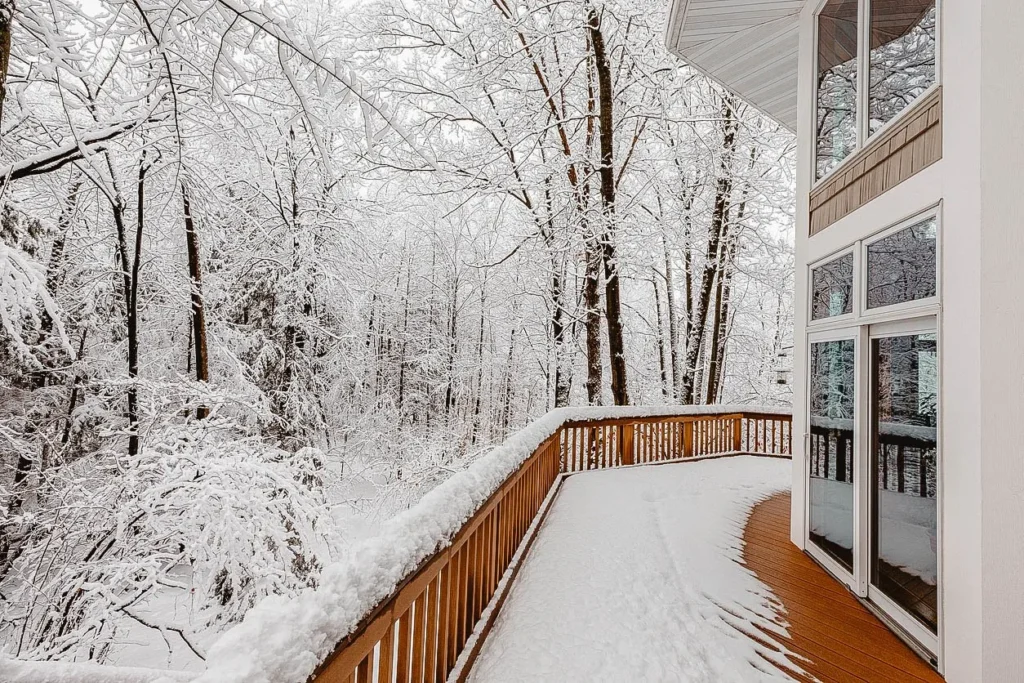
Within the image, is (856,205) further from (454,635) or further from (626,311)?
(626,311)

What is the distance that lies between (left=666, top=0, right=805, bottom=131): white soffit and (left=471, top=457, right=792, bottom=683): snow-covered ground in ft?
16.1

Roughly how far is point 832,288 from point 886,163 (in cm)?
100

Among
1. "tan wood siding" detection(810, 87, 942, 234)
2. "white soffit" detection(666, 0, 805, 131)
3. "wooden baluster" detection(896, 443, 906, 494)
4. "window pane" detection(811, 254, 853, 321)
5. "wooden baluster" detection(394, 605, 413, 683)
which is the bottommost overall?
"wooden baluster" detection(394, 605, 413, 683)

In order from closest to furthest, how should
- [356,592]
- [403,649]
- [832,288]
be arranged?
[356,592], [403,649], [832,288]

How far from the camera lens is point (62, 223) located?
7.06 metres

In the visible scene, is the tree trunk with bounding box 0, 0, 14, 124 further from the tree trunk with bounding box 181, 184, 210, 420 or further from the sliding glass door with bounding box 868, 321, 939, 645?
the tree trunk with bounding box 181, 184, 210, 420

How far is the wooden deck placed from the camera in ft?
8.21

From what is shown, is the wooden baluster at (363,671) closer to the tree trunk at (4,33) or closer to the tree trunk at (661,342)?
the tree trunk at (4,33)

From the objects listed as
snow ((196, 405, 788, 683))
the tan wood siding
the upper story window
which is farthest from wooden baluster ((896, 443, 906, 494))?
snow ((196, 405, 788, 683))

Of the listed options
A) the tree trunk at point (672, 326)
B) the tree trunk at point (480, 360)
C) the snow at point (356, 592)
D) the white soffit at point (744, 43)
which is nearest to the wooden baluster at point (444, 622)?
the snow at point (356, 592)

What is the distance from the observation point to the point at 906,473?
2812 millimetres

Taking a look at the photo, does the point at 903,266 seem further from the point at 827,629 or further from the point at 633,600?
the point at 633,600

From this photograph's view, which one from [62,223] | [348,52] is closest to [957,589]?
[348,52]

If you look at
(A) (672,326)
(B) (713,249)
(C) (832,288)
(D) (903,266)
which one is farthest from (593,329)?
(D) (903,266)
